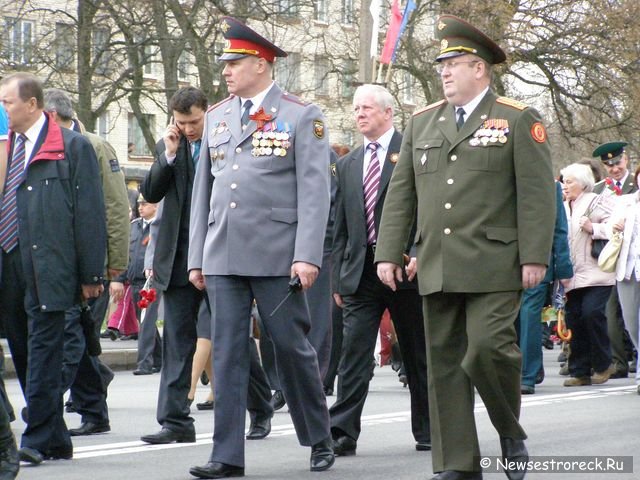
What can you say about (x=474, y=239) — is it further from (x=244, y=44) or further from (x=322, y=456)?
(x=244, y=44)

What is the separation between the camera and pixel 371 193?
860 centimetres

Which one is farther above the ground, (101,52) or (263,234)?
(101,52)

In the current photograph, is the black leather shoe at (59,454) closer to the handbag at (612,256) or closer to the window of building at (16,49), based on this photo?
the handbag at (612,256)

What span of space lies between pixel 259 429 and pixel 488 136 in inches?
115

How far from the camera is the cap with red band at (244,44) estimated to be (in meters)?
7.47

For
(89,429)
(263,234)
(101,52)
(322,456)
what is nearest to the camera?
(263,234)

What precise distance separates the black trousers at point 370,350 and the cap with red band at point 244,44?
1546 mm

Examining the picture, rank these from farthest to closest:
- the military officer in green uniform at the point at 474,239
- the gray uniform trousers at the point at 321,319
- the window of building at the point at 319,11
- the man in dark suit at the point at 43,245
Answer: the window of building at the point at 319,11 → the gray uniform trousers at the point at 321,319 → the man in dark suit at the point at 43,245 → the military officer in green uniform at the point at 474,239

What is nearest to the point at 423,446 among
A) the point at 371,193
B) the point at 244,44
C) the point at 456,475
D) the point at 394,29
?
the point at 371,193

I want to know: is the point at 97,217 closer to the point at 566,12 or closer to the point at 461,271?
the point at 461,271

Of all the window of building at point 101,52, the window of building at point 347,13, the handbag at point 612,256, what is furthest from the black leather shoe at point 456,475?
the window of building at point 347,13

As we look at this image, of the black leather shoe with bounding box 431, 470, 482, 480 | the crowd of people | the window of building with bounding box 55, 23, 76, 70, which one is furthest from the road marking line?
the window of building with bounding box 55, 23, 76, 70

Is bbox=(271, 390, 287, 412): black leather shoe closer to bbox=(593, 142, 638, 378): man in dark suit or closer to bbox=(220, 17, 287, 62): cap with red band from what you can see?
bbox=(220, 17, 287, 62): cap with red band

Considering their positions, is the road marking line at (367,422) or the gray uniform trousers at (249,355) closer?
the gray uniform trousers at (249,355)
